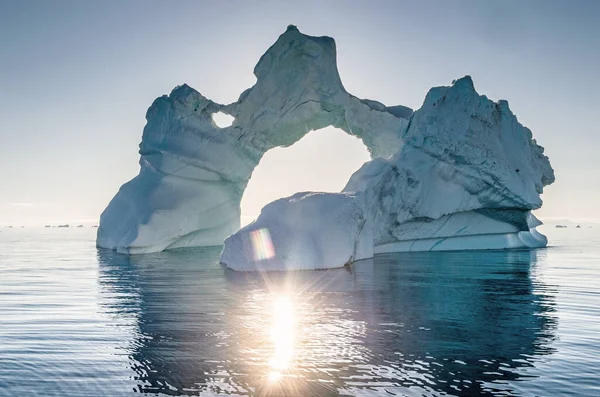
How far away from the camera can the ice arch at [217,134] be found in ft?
95.1

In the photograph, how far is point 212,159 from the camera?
30.8 m

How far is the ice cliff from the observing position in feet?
87.0

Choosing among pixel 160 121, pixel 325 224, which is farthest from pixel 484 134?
pixel 160 121

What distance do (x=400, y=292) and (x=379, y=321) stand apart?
3.87 metres

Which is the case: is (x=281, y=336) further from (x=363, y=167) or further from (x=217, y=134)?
(x=217, y=134)

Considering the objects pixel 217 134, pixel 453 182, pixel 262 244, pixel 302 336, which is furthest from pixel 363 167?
pixel 302 336

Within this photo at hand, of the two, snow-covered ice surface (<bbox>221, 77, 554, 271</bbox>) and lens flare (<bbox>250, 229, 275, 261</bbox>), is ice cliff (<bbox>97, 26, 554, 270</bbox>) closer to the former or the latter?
snow-covered ice surface (<bbox>221, 77, 554, 271</bbox>)

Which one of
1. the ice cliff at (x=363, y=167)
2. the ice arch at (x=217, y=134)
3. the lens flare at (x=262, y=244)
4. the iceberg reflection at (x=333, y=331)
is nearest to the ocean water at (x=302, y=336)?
the iceberg reflection at (x=333, y=331)

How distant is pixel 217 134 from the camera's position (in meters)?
31.0

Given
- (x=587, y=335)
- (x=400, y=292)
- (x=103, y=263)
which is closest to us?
(x=587, y=335)

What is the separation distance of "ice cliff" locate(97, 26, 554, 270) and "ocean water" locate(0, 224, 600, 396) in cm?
864

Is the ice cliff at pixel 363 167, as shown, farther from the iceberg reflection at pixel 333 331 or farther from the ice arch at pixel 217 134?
the iceberg reflection at pixel 333 331

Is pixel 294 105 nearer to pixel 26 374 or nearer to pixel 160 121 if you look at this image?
pixel 160 121

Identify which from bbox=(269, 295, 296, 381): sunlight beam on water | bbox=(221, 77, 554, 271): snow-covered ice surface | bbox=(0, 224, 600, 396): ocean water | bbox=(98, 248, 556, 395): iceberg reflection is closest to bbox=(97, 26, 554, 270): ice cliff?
bbox=(221, 77, 554, 271): snow-covered ice surface
